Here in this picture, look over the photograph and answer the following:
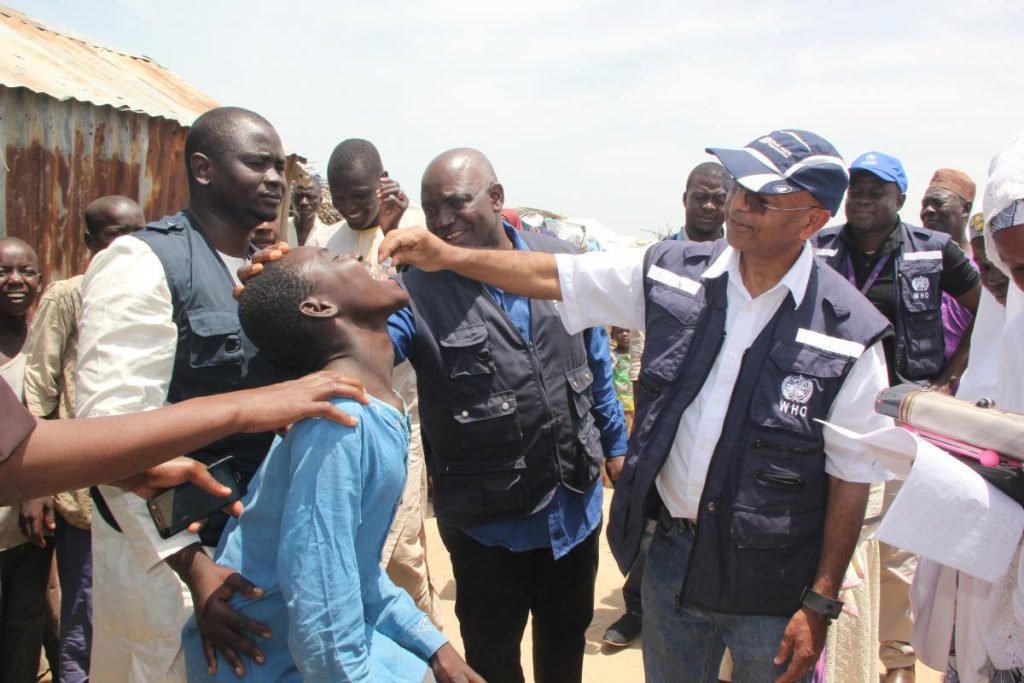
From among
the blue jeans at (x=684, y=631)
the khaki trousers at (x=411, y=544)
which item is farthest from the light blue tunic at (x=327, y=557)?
the khaki trousers at (x=411, y=544)

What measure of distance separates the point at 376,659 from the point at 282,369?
0.84 m

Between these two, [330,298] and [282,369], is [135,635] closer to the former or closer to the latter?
[282,369]

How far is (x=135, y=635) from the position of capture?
2.10 m

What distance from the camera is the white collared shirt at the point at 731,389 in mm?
2207

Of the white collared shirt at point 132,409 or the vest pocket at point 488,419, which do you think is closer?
the white collared shirt at point 132,409

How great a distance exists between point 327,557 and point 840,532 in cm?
139

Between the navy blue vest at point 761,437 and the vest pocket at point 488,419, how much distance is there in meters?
0.64

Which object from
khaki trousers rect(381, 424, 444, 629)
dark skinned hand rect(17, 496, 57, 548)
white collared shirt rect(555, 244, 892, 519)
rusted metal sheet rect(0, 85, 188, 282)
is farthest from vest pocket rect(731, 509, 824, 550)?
rusted metal sheet rect(0, 85, 188, 282)

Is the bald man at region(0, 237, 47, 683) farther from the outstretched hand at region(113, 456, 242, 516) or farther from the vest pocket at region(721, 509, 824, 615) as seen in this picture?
the vest pocket at region(721, 509, 824, 615)

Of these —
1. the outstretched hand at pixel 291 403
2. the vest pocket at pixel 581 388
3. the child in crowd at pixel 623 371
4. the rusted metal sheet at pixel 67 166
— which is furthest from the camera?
the child in crowd at pixel 623 371

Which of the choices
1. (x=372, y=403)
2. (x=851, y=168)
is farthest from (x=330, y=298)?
(x=851, y=168)

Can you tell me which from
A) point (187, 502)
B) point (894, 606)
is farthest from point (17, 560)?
point (894, 606)

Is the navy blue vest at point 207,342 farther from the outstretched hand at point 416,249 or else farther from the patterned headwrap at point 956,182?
the patterned headwrap at point 956,182

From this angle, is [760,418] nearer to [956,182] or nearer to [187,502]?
[187,502]
